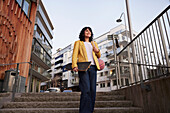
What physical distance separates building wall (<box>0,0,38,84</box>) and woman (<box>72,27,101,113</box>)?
6610mm

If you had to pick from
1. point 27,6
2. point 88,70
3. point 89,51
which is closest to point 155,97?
point 88,70

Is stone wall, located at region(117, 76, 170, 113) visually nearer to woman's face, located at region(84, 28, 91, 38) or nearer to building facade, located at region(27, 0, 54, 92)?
woman's face, located at region(84, 28, 91, 38)

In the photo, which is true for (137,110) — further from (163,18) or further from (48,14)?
(48,14)

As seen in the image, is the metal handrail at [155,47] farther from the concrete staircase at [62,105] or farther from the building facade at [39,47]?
the building facade at [39,47]

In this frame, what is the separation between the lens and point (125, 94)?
161 inches

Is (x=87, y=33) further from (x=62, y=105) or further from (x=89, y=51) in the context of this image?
(x=62, y=105)

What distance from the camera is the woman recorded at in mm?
2288

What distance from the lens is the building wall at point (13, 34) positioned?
25.8ft

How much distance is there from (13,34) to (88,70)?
8.17 metres

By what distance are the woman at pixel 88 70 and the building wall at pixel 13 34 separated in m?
6.61

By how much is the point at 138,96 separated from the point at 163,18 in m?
1.78

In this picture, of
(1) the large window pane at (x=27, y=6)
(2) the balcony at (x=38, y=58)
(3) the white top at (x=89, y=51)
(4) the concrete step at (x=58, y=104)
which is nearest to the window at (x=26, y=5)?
(1) the large window pane at (x=27, y=6)

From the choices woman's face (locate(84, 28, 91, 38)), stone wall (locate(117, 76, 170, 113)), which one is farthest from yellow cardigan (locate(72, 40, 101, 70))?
stone wall (locate(117, 76, 170, 113))

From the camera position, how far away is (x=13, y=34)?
29.4 ft
